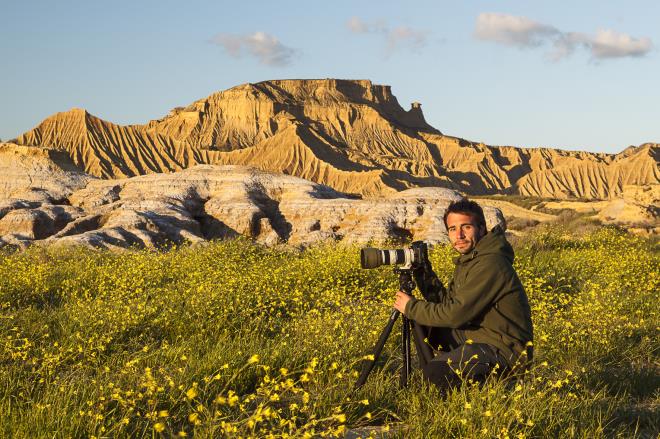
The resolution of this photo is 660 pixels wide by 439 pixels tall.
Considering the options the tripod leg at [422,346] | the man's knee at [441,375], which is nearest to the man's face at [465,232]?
the tripod leg at [422,346]

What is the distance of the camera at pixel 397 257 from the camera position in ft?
14.7

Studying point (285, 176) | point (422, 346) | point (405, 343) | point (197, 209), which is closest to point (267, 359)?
point (405, 343)

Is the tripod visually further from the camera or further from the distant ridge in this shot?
the distant ridge

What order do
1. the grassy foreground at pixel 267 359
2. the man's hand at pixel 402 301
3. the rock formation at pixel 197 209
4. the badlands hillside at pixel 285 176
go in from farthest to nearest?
the badlands hillside at pixel 285 176
the rock formation at pixel 197 209
the man's hand at pixel 402 301
the grassy foreground at pixel 267 359

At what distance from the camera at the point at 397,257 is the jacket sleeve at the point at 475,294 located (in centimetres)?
41

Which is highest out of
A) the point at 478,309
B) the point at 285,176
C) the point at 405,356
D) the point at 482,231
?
the point at 285,176

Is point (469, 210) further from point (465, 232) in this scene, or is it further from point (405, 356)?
point (405, 356)

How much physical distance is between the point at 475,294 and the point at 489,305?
18 cm

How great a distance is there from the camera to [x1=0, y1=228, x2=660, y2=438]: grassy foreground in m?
3.71

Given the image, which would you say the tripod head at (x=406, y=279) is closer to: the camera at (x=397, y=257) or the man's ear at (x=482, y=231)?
the camera at (x=397, y=257)

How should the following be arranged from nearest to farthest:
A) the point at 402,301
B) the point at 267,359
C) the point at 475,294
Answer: the point at 475,294 < the point at 402,301 < the point at 267,359

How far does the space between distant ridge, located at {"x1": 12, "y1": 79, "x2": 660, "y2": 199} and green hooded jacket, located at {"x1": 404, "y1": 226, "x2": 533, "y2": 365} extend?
60.5 meters

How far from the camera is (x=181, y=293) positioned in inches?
308

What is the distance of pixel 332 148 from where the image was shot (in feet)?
277
